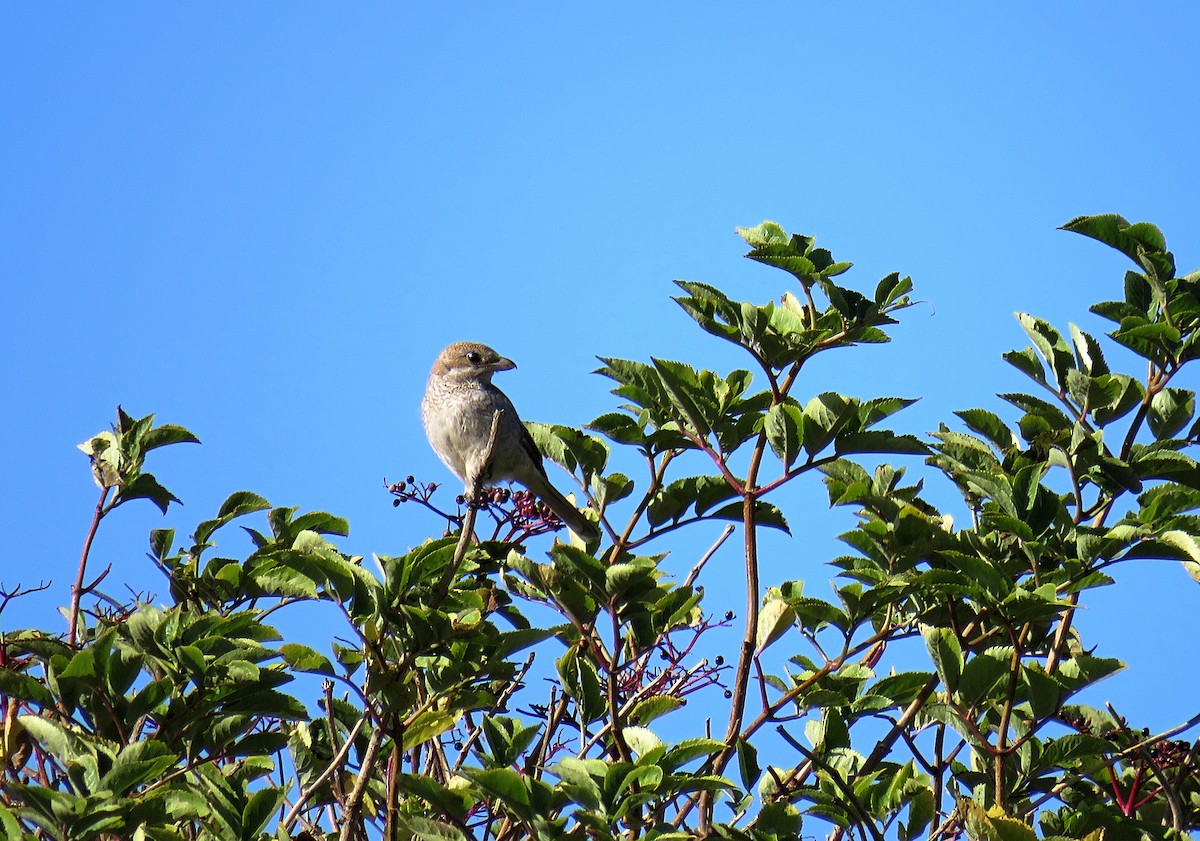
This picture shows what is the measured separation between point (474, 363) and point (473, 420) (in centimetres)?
53

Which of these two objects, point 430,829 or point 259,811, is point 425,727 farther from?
point 259,811

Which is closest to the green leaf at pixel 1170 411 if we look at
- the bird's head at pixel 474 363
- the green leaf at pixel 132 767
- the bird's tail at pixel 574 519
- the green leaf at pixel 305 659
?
the bird's tail at pixel 574 519

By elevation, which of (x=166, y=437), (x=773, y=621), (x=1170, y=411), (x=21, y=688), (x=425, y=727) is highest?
(x=166, y=437)

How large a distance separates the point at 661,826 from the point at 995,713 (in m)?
1.23

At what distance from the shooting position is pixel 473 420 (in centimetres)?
707

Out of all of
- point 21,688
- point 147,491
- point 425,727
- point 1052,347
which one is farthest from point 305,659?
point 1052,347

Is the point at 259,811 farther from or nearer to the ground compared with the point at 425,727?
nearer to the ground

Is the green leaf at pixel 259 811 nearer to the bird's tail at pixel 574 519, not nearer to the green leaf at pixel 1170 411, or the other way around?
the bird's tail at pixel 574 519

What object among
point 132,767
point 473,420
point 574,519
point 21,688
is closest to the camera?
point 132,767

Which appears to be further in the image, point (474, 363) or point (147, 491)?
point (474, 363)

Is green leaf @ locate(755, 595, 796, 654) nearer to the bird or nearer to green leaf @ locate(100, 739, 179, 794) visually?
Answer: green leaf @ locate(100, 739, 179, 794)

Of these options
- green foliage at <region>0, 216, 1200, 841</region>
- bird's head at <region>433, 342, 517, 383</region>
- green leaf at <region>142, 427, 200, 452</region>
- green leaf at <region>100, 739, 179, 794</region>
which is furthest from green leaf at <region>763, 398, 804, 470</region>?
bird's head at <region>433, 342, 517, 383</region>

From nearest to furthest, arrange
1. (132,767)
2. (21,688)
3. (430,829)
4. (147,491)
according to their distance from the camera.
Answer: (132,767), (430,829), (21,688), (147,491)

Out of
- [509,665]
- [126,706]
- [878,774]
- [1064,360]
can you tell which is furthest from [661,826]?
[1064,360]
